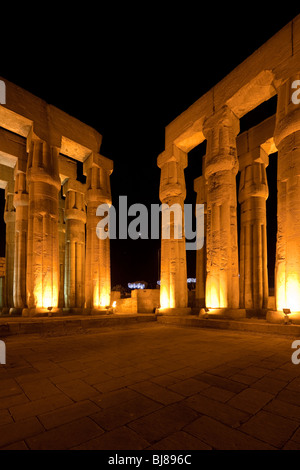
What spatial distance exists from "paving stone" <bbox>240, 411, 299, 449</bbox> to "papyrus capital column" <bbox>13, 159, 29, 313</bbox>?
13.0m

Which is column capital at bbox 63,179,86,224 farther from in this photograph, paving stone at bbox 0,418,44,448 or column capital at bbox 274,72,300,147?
paving stone at bbox 0,418,44,448

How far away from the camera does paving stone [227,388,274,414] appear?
2.60 meters

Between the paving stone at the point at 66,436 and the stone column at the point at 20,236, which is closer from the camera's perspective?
the paving stone at the point at 66,436

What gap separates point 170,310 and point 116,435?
963 centimetres

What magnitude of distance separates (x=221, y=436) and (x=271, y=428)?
1.65ft

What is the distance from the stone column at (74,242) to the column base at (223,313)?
9702 mm

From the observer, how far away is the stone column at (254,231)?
1320cm

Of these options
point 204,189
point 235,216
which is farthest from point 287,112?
point 204,189

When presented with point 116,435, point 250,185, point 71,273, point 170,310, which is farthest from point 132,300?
point 116,435

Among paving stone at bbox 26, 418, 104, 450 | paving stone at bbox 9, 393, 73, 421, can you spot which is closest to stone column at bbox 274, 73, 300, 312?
paving stone at bbox 9, 393, 73, 421

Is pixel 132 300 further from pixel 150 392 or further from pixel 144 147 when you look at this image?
pixel 150 392

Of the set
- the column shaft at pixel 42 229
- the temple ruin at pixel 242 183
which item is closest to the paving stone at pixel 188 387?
the temple ruin at pixel 242 183

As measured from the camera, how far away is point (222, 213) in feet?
33.3

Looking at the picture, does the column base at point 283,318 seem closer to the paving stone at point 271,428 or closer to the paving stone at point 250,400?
the paving stone at point 250,400
